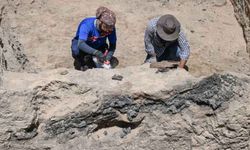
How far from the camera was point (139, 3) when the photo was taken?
7832mm

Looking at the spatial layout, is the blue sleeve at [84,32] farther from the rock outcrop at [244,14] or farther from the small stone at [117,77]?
the rock outcrop at [244,14]

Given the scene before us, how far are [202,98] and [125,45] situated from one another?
8.31 ft

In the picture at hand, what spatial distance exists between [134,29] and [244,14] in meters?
1.46

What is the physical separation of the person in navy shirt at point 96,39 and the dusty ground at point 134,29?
0.43 m

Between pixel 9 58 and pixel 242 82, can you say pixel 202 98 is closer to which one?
pixel 242 82

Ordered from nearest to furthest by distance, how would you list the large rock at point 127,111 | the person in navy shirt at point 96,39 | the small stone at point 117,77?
the large rock at point 127,111
the small stone at point 117,77
the person in navy shirt at point 96,39

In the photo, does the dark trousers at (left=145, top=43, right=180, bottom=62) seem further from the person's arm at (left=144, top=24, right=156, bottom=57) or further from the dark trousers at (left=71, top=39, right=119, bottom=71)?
the dark trousers at (left=71, top=39, right=119, bottom=71)

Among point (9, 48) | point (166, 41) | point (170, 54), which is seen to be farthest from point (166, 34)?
point (9, 48)

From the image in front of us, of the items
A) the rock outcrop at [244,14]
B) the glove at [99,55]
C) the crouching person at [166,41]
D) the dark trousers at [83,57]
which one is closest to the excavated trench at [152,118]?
the crouching person at [166,41]

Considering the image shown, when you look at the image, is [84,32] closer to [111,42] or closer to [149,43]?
[111,42]

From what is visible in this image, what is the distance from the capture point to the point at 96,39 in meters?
6.08

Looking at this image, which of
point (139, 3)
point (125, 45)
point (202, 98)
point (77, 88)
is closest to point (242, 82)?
point (202, 98)

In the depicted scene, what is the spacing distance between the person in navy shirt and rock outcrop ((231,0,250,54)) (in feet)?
6.58

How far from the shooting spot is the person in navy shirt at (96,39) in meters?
5.73
